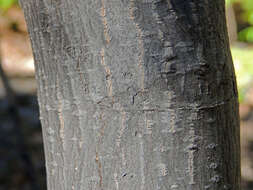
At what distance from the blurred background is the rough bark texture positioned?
265 centimetres

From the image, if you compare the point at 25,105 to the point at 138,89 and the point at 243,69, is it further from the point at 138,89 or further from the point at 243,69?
the point at 138,89

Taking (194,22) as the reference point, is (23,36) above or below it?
above

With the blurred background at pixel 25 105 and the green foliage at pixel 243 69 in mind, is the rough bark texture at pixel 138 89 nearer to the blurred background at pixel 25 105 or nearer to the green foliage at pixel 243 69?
the blurred background at pixel 25 105

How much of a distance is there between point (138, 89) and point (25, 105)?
726cm

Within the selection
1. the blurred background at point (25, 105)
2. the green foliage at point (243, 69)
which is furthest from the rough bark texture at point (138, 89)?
the green foliage at point (243, 69)

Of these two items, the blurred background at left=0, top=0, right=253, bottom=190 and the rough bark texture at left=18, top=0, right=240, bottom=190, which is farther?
the blurred background at left=0, top=0, right=253, bottom=190

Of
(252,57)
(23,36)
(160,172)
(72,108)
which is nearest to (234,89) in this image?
(160,172)

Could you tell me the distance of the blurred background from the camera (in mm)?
4055

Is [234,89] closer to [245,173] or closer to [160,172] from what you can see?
[160,172]

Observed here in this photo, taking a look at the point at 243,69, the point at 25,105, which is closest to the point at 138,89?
the point at 243,69

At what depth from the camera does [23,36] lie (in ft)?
39.1

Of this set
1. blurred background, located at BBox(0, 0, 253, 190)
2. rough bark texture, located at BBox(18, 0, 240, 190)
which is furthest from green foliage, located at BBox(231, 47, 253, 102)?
rough bark texture, located at BBox(18, 0, 240, 190)

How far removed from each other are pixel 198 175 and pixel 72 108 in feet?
1.19

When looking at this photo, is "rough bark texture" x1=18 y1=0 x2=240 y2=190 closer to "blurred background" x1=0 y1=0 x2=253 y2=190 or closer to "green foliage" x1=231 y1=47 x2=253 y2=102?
"blurred background" x1=0 y1=0 x2=253 y2=190
